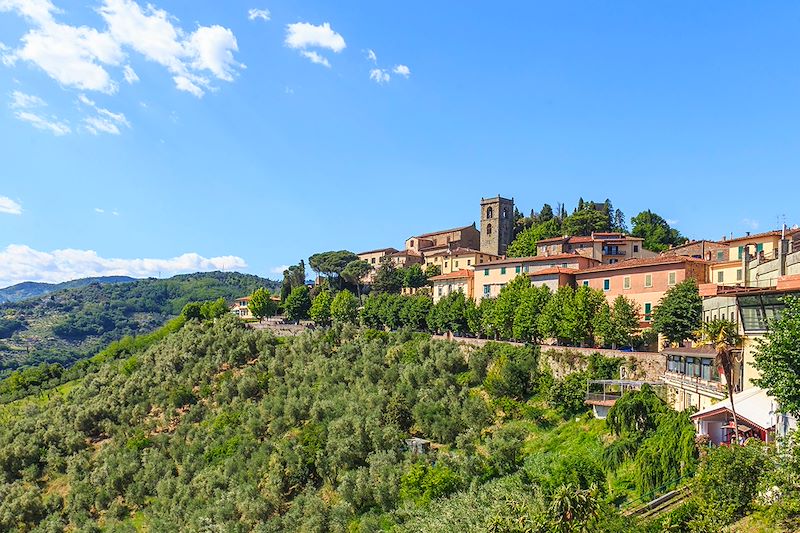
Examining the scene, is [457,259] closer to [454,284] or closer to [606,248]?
[454,284]

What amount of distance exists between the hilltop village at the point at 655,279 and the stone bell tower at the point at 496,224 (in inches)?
6.0

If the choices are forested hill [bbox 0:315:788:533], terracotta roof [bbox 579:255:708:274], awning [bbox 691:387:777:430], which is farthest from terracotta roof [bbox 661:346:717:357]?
terracotta roof [bbox 579:255:708:274]

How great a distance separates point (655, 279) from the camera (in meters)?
Answer: 49.2

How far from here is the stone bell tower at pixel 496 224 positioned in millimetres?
91938

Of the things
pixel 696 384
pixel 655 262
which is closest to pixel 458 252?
pixel 655 262

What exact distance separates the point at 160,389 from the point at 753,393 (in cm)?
5725

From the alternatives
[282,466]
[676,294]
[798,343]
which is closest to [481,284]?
[676,294]

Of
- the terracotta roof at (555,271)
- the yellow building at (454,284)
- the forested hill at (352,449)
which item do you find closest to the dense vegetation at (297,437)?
the forested hill at (352,449)

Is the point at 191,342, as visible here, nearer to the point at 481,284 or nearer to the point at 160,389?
the point at 160,389

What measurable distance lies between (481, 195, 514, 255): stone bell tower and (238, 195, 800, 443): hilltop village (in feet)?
0.50

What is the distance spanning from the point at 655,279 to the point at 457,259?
37.5 meters

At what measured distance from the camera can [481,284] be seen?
217 ft

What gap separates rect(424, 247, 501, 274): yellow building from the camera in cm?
8294

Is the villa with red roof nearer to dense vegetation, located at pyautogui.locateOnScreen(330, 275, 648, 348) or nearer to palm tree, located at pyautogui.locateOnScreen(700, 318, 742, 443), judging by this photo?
dense vegetation, located at pyautogui.locateOnScreen(330, 275, 648, 348)
